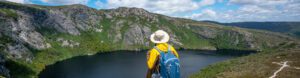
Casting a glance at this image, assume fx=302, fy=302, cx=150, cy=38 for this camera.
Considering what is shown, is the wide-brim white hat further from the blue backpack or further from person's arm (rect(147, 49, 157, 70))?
person's arm (rect(147, 49, 157, 70))

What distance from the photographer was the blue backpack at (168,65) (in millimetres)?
10656

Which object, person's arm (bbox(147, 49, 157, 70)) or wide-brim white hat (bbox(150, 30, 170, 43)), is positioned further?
wide-brim white hat (bbox(150, 30, 170, 43))

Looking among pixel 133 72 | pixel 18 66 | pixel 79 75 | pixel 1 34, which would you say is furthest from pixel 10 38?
pixel 133 72

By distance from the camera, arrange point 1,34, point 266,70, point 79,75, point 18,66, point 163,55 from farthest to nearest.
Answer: point 1,34 → point 18,66 → point 79,75 → point 266,70 → point 163,55

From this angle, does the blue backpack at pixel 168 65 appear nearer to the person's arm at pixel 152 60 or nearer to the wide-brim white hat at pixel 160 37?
the person's arm at pixel 152 60

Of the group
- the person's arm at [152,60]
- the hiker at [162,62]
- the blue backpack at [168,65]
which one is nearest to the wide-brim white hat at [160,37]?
the hiker at [162,62]

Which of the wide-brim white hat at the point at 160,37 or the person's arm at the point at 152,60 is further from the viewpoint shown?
the wide-brim white hat at the point at 160,37

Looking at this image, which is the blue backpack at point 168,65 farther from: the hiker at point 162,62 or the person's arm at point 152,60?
the person's arm at point 152,60

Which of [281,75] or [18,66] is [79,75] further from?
[281,75]

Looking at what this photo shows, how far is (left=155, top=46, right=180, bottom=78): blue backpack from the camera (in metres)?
10.7

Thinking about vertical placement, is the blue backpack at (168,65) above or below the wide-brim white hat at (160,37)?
below

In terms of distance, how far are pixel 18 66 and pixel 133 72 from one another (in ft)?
214

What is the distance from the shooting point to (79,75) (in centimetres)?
15662

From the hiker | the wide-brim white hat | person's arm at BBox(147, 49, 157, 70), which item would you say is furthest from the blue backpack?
the wide-brim white hat
